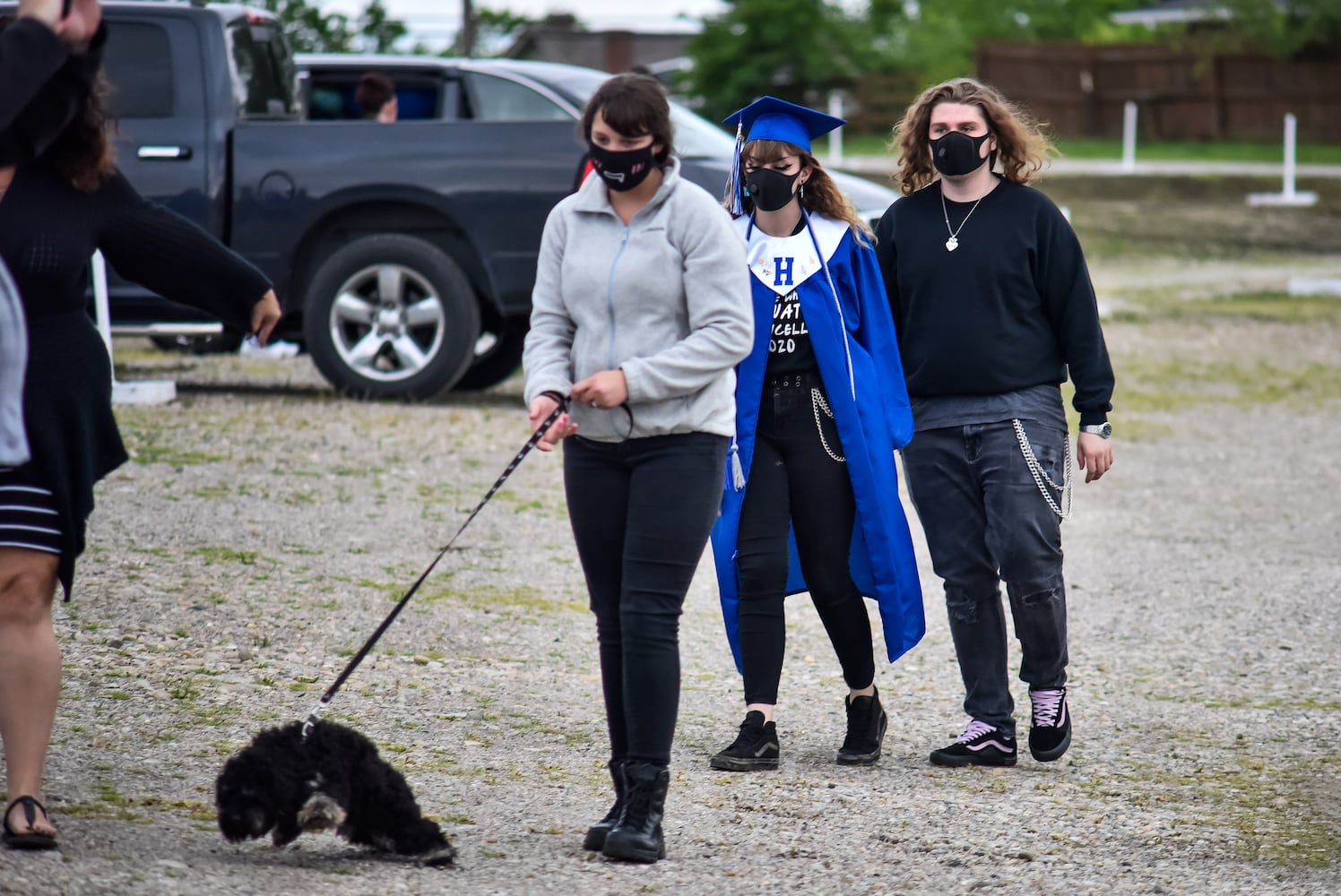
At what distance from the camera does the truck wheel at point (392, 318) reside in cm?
1045

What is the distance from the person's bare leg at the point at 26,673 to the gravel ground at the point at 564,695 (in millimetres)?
191

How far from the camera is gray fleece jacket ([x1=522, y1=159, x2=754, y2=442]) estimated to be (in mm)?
4023

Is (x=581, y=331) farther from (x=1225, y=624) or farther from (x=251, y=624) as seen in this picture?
(x=1225, y=624)

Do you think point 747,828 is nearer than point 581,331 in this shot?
No

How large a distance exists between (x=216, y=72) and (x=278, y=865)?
Result: 7.47 meters

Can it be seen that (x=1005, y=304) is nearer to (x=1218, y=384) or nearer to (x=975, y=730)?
(x=975, y=730)

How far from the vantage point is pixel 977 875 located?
4098 millimetres

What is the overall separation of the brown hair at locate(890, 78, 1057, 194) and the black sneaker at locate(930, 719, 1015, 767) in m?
1.57

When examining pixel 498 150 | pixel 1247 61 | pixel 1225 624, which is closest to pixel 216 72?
pixel 498 150

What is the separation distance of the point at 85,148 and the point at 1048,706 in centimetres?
295

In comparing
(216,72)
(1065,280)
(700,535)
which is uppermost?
(216,72)

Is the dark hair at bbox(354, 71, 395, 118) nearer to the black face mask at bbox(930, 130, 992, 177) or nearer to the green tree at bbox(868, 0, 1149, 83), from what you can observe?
the black face mask at bbox(930, 130, 992, 177)

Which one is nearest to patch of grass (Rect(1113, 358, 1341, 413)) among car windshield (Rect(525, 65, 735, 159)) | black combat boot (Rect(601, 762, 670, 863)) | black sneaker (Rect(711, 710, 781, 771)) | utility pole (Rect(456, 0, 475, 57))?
car windshield (Rect(525, 65, 735, 159))

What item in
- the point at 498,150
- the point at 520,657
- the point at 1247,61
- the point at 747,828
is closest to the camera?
the point at 747,828
